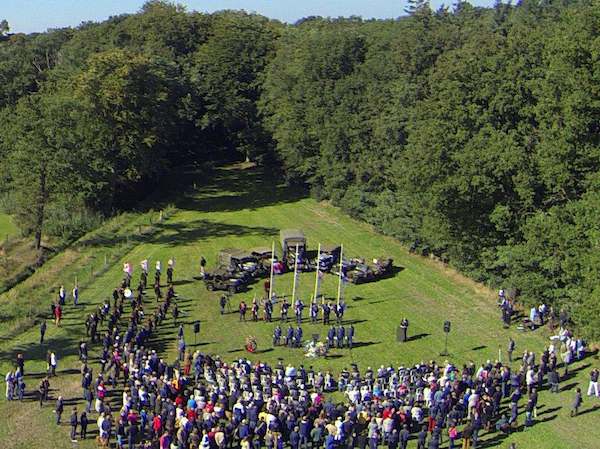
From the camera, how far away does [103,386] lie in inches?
1126

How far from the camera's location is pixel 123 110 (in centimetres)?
6569

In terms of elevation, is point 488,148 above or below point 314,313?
above

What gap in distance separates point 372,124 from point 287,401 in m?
35.9

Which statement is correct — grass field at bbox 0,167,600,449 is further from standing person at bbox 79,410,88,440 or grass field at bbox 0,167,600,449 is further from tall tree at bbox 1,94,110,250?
tall tree at bbox 1,94,110,250

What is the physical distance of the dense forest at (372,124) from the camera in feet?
132

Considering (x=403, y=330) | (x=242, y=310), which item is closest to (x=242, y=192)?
(x=242, y=310)

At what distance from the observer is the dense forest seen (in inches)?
1581

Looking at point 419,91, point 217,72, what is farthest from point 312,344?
point 217,72

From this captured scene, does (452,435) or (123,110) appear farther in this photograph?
(123,110)

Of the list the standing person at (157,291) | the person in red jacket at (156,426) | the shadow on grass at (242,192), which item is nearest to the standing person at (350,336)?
the standing person at (157,291)

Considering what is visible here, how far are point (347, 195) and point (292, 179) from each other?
1319cm

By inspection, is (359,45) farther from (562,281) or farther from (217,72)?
(562,281)

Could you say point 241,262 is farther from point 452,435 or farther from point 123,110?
point 123,110

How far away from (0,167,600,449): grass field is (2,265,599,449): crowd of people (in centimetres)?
97
